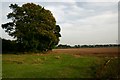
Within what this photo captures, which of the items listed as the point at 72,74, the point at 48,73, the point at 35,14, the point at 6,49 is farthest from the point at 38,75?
the point at 6,49

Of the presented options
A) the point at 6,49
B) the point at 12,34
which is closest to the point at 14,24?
the point at 12,34

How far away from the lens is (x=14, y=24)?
55750 mm

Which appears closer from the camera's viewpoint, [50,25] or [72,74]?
[72,74]

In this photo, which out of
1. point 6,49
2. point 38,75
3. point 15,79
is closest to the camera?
point 15,79

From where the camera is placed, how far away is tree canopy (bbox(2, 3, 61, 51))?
5303cm

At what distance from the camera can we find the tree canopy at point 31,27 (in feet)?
174

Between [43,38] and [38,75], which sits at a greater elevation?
[43,38]

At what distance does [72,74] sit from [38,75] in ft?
9.72

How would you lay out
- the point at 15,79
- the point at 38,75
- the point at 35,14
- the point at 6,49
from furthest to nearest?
the point at 6,49 < the point at 35,14 < the point at 38,75 < the point at 15,79

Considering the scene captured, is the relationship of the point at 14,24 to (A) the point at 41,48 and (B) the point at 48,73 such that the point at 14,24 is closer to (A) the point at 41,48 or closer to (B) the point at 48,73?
(A) the point at 41,48

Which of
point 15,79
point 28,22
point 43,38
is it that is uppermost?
point 28,22

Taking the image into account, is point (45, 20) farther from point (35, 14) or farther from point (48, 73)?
point (48, 73)

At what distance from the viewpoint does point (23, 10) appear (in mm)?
54906

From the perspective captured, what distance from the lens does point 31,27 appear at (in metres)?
52.9
